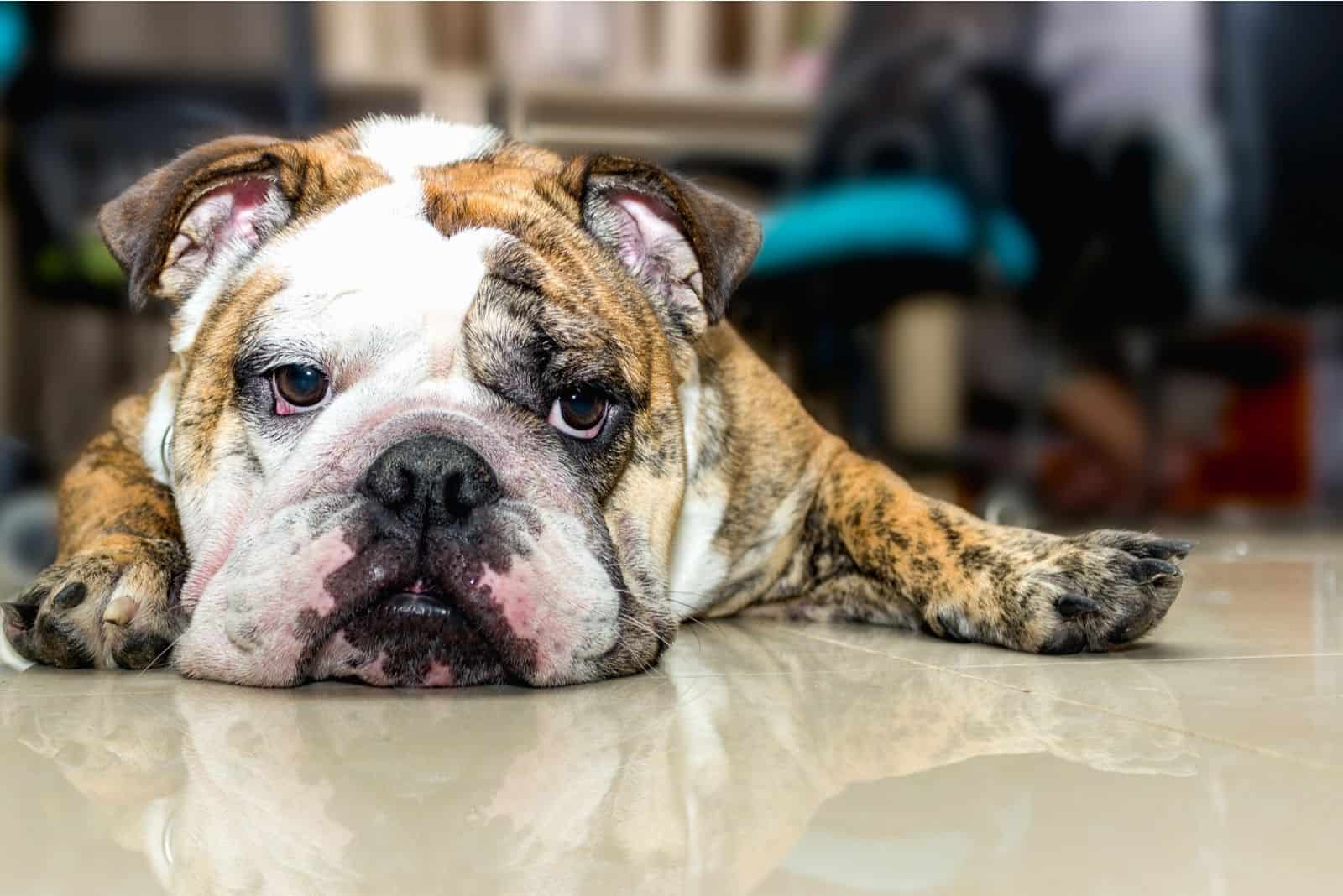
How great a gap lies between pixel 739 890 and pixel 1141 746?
0.68 m

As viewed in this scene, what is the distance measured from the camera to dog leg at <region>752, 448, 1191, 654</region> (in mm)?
2201

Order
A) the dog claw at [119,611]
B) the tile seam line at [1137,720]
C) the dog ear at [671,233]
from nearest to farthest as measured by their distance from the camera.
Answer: the tile seam line at [1137,720], the dog claw at [119,611], the dog ear at [671,233]

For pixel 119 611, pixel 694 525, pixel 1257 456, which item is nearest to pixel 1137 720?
pixel 694 525

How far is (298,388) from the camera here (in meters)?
2.13

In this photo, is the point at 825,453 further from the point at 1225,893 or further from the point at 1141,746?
the point at 1225,893

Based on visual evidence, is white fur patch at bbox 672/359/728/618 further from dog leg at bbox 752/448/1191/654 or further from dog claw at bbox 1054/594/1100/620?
dog claw at bbox 1054/594/1100/620

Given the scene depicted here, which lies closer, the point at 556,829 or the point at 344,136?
the point at 556,829

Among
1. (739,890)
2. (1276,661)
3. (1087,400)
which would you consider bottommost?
(1087,400)

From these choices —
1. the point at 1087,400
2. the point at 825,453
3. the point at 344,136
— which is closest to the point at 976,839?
the point at 825,453

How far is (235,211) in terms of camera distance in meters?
2.44

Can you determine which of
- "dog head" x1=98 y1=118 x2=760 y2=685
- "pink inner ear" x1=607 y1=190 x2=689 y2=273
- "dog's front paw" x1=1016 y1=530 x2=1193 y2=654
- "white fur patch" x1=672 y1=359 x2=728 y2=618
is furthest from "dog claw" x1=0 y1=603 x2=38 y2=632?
"dog's front paw" x1=1016 y1=530 x2=1193 y2=654

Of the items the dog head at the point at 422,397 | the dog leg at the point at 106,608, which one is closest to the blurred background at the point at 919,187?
the dog head at the point at 422,397

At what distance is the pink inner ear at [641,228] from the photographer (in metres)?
2.52

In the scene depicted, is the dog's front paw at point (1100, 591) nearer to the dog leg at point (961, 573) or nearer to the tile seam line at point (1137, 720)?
the dog leg at point (961, 573)
